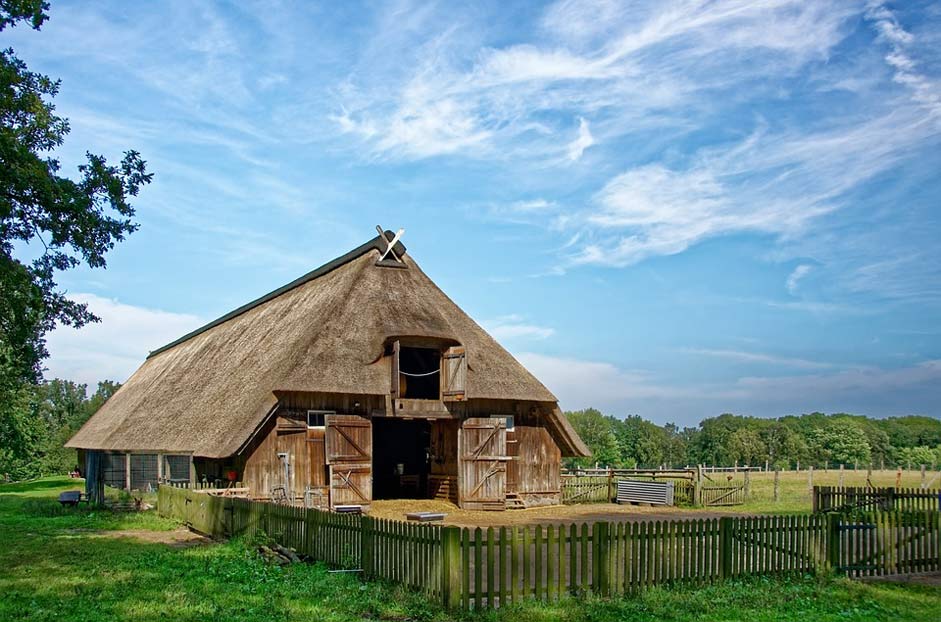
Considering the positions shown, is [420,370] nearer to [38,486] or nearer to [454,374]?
[454,374]

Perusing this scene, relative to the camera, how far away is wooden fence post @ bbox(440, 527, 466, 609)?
1170 centimetres

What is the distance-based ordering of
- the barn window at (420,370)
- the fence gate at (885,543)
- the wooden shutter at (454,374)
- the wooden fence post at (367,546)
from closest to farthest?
1. the wooden fence post at (367,546)
2. the fence gate at (885,543)
3. the wooden shutter at (454,374)
4. the barn window at (420,370)

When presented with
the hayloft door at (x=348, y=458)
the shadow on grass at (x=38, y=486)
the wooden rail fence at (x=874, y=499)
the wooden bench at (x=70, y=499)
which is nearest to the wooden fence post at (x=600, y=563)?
the wooden rail fence at (x=874, y=499)

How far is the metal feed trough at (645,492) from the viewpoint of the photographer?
3247cm

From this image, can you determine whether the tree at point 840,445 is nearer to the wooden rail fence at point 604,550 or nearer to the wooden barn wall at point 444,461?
the wooden barn wall at point 444,461

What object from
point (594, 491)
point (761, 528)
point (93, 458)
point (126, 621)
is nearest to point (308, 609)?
point (126, 621)

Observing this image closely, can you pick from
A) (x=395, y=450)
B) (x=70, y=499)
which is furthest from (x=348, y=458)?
(x=70, y=499)

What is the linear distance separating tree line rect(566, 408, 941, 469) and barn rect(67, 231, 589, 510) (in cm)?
5778

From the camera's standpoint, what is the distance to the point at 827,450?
10112 cm

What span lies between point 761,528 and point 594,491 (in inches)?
781

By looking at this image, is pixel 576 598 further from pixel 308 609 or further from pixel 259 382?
pixel 259 382

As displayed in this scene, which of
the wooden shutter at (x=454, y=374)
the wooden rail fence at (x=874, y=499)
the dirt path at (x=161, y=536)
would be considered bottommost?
the dirt path at (x=161, y=536)

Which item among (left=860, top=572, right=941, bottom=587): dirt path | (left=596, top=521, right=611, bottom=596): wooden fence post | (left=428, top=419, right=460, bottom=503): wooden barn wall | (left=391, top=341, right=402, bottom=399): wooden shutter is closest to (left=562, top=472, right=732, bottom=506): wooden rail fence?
(left=428, top=419, right=460, bottom=503): wooden barn wall

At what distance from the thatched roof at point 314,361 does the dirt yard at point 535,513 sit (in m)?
2.95
